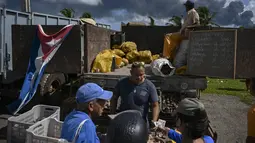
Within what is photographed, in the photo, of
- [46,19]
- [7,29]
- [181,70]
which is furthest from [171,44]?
[46,19]

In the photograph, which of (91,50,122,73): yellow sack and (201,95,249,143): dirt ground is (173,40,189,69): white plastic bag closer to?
(91,50,122,73): yellow sack

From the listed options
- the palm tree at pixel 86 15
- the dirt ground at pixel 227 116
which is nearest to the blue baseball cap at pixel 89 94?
the dirt ground at pixel 227 116

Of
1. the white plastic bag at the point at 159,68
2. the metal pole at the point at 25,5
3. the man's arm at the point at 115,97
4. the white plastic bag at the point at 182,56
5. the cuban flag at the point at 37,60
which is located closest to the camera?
the man's arm at the point at 115,97

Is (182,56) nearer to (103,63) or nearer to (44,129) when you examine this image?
(103,63)

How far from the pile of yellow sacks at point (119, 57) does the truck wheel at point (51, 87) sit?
152cm

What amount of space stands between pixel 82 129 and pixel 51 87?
5281 millimetres

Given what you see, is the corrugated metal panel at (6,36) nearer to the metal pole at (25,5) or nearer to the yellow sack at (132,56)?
the yellow sack at (132,56)

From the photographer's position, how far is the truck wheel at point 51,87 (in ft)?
22.7

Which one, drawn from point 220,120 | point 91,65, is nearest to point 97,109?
point 91,65

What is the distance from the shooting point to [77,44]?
5.65m

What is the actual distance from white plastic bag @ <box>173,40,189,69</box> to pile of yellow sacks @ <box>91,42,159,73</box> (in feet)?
4.62

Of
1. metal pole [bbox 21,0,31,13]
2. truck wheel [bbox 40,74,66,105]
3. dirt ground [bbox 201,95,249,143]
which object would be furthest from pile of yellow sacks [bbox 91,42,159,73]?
metal pole [bbox 21,0,31,13]

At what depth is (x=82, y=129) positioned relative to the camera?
2.23 m

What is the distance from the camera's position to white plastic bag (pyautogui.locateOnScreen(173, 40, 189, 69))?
6055 millimetres
